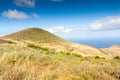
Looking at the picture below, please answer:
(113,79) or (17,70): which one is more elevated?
(17,70)

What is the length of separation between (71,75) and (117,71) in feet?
7.63

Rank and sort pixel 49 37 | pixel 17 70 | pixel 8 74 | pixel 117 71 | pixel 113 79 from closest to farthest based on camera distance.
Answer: pixel 8 74, pixel 17 70, pixel 113 79, pixel 117 71, pixel 49 37

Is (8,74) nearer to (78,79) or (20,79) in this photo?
(20,79)

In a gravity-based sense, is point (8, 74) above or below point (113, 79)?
above

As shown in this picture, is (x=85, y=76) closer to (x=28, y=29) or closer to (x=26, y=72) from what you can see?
(x=26, y=72)

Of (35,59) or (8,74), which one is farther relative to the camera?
(35,59)

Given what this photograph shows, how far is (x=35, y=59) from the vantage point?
1355cm

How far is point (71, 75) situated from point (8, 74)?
2.79m

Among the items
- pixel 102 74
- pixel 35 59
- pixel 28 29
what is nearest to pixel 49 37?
pixel 28 29

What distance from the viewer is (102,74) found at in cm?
925

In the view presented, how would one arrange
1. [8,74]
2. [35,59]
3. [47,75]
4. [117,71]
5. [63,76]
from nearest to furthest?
[8,74], [47,75], [63,76], [117,71], [35,59]

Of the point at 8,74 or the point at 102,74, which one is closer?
the point at 8,74

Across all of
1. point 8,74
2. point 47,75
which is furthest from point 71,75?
point 8,74

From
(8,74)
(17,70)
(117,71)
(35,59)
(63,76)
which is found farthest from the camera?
(35,59)
